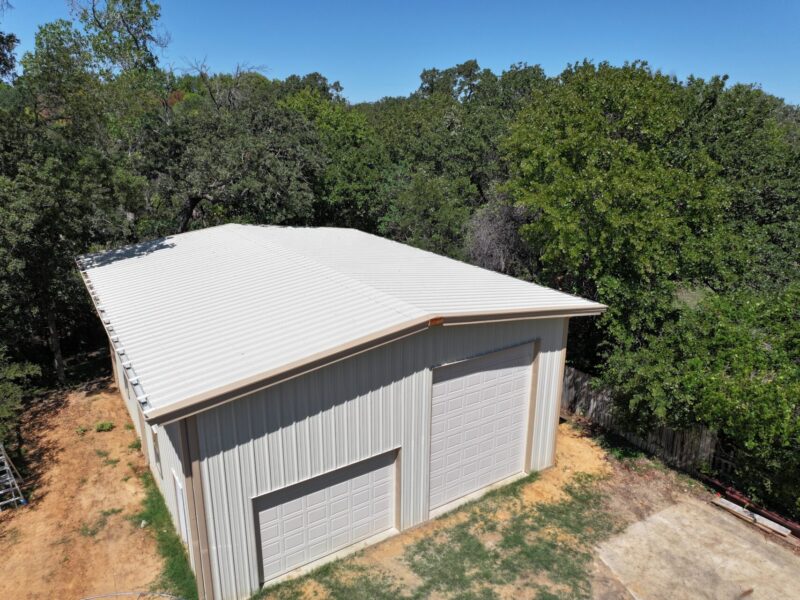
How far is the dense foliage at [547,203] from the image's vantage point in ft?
36.1

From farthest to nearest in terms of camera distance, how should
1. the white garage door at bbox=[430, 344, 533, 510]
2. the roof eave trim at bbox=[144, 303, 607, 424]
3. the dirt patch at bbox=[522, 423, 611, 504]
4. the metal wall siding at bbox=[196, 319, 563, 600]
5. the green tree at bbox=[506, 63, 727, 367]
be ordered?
the green tree at bbox=[506, 63, 727, 367] < the dirt patch at bbox=[522, 423, 611, 504] < the white garage door at bbox=[430, 344, 533, 510] < the metal wall siding at bbox=[196, 319, 563, 600] < the roof eave trim at bbox=[144, 303, 607, 424]

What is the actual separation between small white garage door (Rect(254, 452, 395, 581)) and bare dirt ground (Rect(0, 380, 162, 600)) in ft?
6.75

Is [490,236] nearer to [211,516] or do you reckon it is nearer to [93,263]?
[93,263]

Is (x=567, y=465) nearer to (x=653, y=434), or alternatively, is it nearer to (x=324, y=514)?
(x=653, y=434)

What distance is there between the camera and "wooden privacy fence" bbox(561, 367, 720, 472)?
11305 millimetres

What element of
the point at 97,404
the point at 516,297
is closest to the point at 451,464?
the point at 516,297

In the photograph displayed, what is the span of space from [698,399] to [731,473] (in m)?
2.04

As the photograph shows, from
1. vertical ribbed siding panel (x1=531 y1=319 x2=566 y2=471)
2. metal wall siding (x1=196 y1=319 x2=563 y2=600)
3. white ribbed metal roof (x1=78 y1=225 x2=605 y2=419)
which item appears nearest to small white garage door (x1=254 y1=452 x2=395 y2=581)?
metal wall siding (x1=196 y1=319 x2=563 y2=600)

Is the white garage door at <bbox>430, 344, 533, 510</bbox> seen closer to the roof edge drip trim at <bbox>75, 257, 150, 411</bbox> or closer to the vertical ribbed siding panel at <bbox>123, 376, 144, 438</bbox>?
the roof edge drip trim at <bbox>75, 257, 150, 411</bbox>

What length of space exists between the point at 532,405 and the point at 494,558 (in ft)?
10.6

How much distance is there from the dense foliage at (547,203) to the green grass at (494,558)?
290 cm

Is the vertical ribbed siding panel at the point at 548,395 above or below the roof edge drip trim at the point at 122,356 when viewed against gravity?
below

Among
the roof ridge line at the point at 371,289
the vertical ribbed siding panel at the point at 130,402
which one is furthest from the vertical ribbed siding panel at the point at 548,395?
the vertical ribbed siding panel at the point at 130,402

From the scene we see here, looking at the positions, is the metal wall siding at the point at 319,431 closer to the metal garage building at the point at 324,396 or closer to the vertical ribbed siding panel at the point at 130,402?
the metal garage building at the point at 324,396
